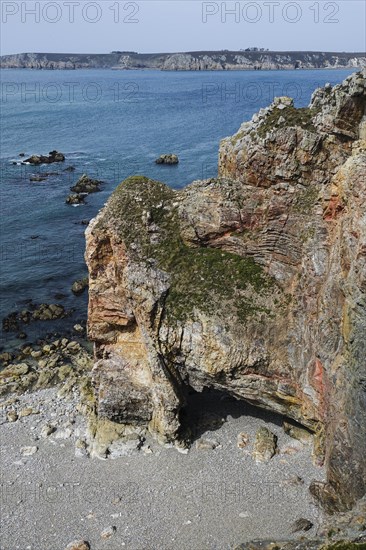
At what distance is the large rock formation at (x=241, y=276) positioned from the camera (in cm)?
2330

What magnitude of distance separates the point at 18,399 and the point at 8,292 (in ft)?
55.5

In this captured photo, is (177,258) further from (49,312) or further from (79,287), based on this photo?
(79,287)

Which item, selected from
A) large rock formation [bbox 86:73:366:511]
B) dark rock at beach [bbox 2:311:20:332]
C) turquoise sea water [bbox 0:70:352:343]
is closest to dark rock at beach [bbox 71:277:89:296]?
turquoise sea water [bbox 0:70:352:343]

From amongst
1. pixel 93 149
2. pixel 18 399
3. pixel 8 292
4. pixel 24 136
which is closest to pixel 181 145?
pixel 93 149

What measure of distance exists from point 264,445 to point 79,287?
2654 centimetres

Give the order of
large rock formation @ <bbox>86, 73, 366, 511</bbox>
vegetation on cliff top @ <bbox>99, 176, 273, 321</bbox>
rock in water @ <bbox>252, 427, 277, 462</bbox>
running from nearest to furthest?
large rock formation @ <bbox>86, 73, 366, 511</bbox> → vegetation on cliff top @ <bbox>99, 176, 273, 321</bbox> → rock in water @ <bbox>252, 427, 277, 462</bbox>

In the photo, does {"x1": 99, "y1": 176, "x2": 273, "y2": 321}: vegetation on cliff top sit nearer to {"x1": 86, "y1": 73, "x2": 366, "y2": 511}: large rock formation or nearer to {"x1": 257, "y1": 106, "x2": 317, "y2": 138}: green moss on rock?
{"x1": 86, "y1": 73, "x2": 366, "y2": 511}: large rock formation

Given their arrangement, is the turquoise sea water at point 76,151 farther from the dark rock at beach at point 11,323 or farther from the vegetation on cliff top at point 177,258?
the vegetation on cliff top at point 177,258

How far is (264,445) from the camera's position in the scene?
26.3 metres

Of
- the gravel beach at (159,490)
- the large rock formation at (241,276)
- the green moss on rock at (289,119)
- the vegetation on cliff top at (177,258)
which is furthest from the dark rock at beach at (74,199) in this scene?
the green moss on rock at (289,119)

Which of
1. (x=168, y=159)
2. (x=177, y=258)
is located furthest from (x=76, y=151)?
(x=177, y=258)

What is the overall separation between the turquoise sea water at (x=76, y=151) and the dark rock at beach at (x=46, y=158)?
174 centimetres

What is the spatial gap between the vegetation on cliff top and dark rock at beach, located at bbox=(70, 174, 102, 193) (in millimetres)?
50929

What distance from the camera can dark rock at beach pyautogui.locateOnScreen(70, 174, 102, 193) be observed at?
76.4m
